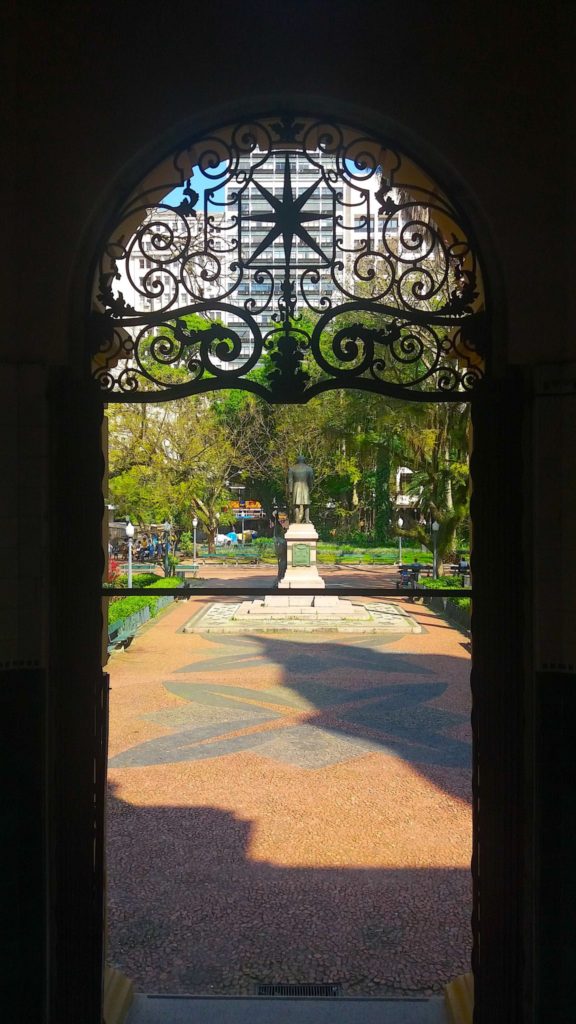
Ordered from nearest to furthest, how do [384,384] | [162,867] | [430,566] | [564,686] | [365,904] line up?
1. [564,686]
2. [384,384]
3. [365,904]
4. [162,867]
5. [430,566]

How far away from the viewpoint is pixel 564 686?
2.98m

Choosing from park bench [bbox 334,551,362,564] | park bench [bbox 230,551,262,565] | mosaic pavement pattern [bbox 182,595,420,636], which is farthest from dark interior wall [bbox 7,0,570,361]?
park bench [bbox 230,551,262,565]

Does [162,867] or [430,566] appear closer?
[162,867]

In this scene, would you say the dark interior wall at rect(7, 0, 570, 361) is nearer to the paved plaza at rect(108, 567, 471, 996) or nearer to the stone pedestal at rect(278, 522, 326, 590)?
the paved plaza at rect(108, 567, 471, 996)

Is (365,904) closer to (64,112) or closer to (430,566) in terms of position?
(64,112)

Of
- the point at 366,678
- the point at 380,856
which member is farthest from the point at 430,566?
the point at 380,856

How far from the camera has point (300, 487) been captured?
752 inches

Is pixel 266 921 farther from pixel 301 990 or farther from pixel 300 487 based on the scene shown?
pixel 300 487

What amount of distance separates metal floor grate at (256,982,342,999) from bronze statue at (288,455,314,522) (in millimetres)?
15117

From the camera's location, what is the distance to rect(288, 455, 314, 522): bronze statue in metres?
19.1

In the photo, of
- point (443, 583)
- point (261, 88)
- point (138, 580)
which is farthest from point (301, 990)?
point (138, 580)

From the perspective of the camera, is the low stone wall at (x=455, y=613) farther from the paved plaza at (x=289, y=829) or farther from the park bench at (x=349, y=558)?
the park bench at (x=349, y=558)

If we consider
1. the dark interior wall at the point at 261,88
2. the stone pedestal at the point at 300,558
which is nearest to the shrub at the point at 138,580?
the stone pedestal at the point at 300,558

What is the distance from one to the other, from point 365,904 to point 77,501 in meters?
3.92
